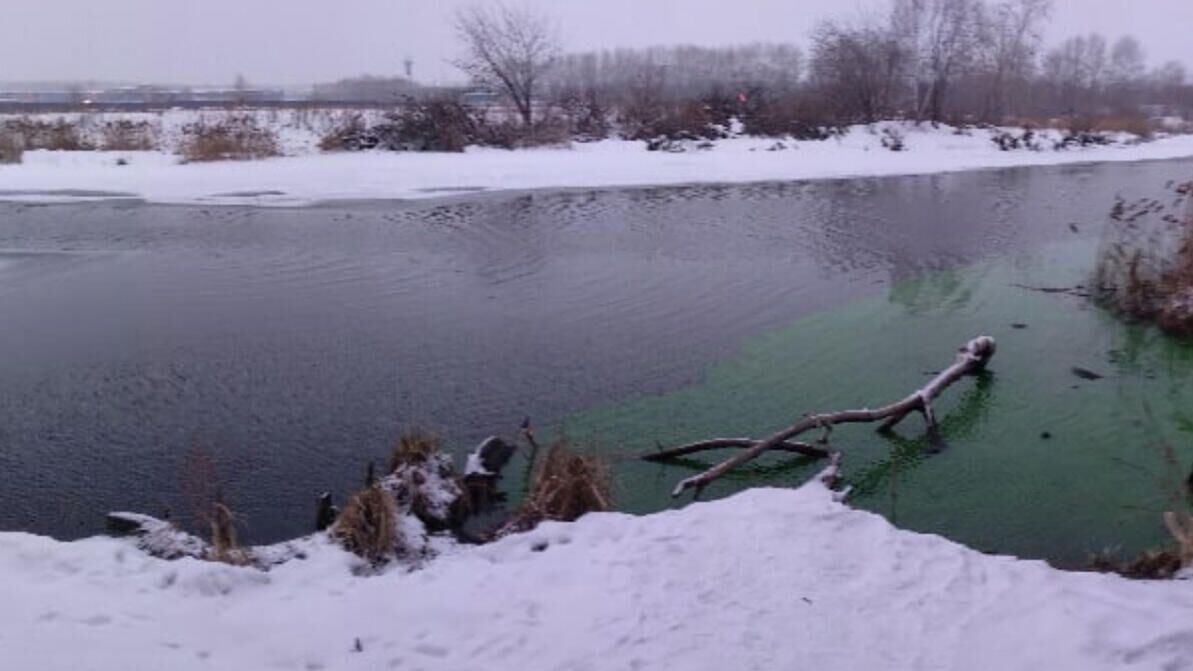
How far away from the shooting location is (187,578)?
5094 mm

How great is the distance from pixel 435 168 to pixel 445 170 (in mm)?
382

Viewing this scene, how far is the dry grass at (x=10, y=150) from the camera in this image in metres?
26.7

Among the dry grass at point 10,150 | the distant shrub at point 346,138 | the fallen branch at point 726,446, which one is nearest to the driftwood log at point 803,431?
the fallen branch at point 726,446

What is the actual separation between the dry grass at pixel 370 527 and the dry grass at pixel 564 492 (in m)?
0.68

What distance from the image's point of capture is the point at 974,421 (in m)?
8.44

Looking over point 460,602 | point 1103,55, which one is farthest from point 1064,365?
point 1103,55

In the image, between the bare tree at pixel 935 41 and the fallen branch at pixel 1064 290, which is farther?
the bare tree at pixel 935 41

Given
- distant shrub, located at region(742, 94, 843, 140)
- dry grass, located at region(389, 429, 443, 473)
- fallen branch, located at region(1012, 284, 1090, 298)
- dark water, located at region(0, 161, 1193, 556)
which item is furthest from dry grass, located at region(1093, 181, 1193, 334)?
distant shrub, located at region(742, 94, 843, 140)

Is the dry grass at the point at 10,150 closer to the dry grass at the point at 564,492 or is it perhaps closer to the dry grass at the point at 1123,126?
the dry grass at the point at 564,492

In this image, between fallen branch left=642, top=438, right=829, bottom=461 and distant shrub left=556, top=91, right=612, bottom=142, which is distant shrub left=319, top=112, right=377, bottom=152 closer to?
distant shrub left=556, top=91, right=612, bottom=142

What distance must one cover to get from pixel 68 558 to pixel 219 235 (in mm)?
12761

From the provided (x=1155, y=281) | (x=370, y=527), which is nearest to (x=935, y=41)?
(x=1155, y=281)

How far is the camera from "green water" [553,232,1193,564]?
22.1 feet

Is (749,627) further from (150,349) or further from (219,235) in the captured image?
(219,235)
